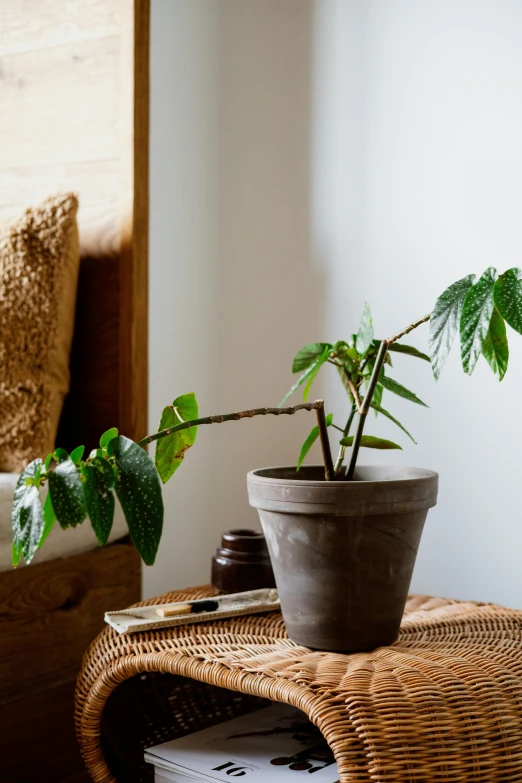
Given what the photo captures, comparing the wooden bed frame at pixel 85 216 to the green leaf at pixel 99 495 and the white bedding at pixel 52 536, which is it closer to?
the white bedding at pixel 52 536

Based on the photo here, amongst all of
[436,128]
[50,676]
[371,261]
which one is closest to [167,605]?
[50,676]

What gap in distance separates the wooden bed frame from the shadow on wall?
6 centimetres

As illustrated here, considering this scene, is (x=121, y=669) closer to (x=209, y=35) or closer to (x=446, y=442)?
(x=446, y=442)

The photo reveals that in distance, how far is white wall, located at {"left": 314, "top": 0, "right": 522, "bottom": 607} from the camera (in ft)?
Result: 4.14

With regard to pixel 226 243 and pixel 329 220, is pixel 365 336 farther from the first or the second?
pixel 226 243

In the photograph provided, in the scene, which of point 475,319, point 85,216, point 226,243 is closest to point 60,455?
point 475,319

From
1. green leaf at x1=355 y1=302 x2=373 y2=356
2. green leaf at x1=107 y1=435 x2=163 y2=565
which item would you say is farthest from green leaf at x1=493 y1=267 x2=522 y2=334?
green leaf at x1=107 y1=435 x2=163 y2=565

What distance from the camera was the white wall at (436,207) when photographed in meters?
1.26

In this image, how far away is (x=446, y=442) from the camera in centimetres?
133

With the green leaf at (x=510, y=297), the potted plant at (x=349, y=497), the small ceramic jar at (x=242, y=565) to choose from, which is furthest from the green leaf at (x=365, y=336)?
the small ceramic jar at (x=242, y=565)

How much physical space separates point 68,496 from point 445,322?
389mm

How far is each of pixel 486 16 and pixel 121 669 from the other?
1076 millimetres

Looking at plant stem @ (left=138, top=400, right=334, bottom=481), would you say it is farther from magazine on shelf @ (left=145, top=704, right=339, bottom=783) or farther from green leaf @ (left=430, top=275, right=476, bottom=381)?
magazine on shelf @ (left=145, top=704, right=339, bottom=783)

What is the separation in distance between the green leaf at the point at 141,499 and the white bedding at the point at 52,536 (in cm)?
46
